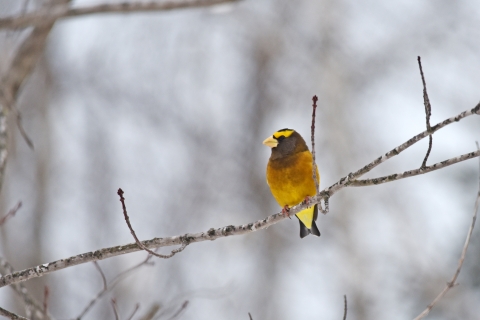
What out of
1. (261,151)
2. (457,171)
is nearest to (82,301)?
(261,151)

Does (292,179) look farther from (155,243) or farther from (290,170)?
(155,243)

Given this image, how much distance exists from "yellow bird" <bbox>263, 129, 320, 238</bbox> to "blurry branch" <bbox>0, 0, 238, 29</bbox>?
1.33 metres

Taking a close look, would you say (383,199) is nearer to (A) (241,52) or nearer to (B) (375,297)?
(B) (375,297)

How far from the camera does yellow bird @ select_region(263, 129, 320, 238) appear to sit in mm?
4098

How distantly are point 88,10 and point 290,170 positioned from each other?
6.99 ft

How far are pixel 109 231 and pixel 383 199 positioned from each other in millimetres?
5698

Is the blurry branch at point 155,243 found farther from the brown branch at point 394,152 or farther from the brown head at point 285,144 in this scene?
the brown head at point 285,144

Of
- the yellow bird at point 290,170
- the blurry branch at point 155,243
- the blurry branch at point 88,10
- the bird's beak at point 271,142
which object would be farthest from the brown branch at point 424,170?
the blurry branch at point 88,10

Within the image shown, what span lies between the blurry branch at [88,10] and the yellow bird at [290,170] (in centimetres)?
133

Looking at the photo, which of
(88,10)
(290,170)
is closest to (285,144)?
(290,170)

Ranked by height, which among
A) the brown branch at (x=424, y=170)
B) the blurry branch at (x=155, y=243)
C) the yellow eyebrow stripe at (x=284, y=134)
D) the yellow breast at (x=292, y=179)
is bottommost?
the brown branch at (x=424, y=170)

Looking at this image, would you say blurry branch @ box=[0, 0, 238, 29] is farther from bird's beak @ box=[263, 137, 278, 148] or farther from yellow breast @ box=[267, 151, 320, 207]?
yellow breast @ box=[267, 151, 320, 207]

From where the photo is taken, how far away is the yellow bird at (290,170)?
4098 millimetres

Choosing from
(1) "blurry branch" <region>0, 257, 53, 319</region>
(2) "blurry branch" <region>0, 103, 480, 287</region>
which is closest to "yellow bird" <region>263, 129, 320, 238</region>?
(2) "blurry branch" <region>0, 103, 480, 287</region>
